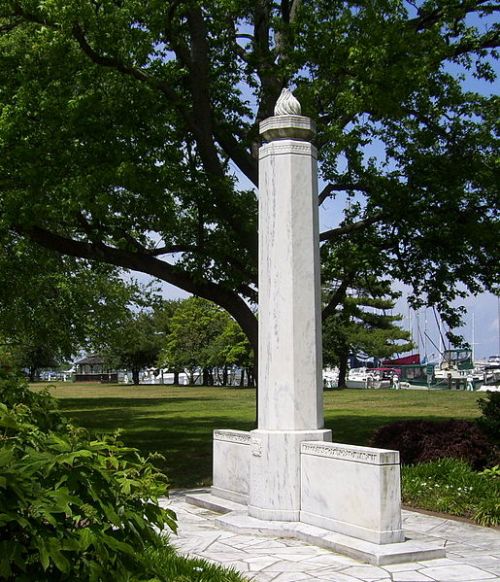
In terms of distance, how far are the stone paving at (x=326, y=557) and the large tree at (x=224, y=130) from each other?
6.45 metres

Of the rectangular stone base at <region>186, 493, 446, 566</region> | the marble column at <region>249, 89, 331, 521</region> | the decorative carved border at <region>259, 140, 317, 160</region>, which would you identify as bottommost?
the rectangular stone base at <region>186, 493, 446, 566</region>

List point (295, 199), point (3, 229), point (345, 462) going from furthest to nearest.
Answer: point (3, 229), point (295, 199), point (345, 462)

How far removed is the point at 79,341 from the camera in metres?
29.8

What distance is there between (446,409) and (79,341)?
553 inches

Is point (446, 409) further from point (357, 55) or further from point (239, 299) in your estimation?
point (357, 55)

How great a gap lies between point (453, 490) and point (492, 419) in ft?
7.31

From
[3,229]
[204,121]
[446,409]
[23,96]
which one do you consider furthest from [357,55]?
[446,409]

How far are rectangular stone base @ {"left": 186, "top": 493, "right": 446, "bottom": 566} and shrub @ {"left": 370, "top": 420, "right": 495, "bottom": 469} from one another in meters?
3.74

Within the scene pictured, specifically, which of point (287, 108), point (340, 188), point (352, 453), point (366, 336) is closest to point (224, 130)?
point (340, 188)

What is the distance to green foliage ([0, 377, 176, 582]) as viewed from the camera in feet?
10.2

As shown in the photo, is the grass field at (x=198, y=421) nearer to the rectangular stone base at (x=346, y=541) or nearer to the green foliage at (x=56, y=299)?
the green foliage at (x=56, y=299)

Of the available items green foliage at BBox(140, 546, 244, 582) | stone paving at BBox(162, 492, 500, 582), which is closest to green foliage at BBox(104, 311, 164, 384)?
stone paving at BBox(162, 492, 500, 582)

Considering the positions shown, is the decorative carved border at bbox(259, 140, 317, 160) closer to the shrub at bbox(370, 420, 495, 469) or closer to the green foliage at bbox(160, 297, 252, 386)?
the shrub at bbox(370, 420, 495, 469)

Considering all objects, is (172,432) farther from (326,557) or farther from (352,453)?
(326,557)
